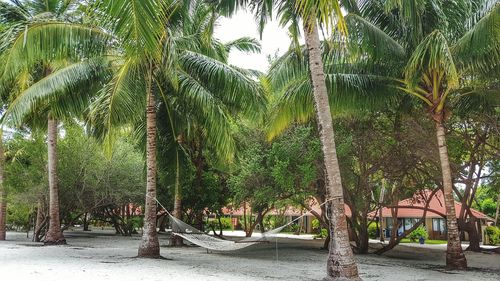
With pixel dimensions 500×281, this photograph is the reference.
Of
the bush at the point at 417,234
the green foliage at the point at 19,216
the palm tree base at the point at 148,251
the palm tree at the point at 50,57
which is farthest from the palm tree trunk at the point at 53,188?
the bush at the point at 417,234

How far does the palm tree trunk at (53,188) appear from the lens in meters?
13.8

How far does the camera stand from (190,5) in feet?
29.7

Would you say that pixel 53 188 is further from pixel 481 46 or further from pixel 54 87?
pixel 481 46

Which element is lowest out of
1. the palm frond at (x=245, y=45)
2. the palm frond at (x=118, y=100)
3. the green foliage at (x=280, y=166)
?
the green foliage at (x=280, y=166)

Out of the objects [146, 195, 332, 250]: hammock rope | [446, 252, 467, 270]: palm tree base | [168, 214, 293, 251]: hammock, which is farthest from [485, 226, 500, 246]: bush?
[168, 214, 293, 251]: hammock

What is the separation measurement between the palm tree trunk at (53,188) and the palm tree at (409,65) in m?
7.55

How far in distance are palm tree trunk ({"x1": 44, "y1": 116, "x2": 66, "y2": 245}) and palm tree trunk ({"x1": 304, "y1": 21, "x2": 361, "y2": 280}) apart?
9237 mm

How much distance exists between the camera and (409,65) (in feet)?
29.9

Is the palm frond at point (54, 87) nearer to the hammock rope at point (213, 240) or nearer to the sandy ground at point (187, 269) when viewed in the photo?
the sandy ground at point (187, 269)

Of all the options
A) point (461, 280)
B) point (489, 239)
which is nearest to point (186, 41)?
point (461, 280)

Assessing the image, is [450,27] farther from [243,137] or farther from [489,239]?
[489,239]

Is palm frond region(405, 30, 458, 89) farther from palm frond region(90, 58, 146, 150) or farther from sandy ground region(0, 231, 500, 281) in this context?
palm frond region(90, 58, 146, 150)

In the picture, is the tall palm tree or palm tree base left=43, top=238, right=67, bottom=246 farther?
palm tree base left=43, top=238, right=67, bottom=246

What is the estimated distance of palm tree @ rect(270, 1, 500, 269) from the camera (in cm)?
913
